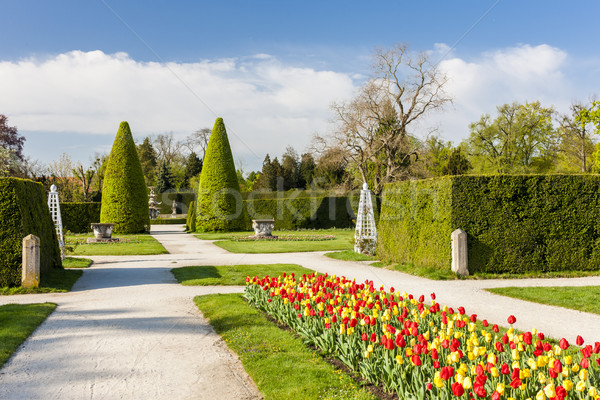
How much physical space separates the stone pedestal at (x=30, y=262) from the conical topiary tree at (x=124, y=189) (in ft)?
64.4

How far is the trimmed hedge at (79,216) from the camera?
101 feet

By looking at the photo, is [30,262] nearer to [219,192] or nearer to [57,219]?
[57,219]

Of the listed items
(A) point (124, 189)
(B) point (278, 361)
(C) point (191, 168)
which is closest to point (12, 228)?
(B) point (278, 361)

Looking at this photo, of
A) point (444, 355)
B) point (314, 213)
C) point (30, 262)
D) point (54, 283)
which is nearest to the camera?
point (444, 355)

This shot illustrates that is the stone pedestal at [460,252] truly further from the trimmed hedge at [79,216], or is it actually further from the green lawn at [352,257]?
the trimmed hedge at [79,216]

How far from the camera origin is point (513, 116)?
44.1 metres

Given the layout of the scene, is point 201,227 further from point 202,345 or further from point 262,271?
point 202,345

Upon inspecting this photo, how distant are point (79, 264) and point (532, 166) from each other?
41.9 metres

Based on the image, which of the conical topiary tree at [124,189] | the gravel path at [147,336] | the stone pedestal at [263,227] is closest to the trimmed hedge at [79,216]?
the conical topiary tree at [124,189]

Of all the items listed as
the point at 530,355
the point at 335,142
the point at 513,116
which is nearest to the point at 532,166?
the point at 513,116

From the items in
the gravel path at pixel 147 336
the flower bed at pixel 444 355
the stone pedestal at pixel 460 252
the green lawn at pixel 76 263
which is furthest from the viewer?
the green lawn at pixel 76 263

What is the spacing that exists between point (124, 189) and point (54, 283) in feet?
63.5

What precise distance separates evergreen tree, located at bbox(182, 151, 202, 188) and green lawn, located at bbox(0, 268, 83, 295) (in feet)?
178

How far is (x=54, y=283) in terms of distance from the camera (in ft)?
33.8
